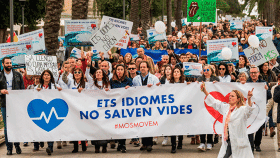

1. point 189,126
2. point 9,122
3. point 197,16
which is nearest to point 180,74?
point 189,126

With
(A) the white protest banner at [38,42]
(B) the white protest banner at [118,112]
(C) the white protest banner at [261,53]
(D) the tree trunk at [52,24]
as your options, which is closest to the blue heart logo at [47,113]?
(B) the white protest banner at [118,112]

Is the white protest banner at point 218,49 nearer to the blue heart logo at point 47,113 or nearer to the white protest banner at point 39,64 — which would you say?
the white protest banner at point 39,64

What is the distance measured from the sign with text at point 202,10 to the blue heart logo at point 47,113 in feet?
23.4

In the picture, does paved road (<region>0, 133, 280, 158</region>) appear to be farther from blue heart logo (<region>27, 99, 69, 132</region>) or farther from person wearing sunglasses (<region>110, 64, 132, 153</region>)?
blue heart logo (<region>27, 99, 69, 132</region>)

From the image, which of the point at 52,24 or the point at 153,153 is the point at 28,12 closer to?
the point at 52,24

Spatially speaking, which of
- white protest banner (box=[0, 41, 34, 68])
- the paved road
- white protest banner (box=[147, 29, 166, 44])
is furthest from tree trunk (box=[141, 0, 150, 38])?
the paved road

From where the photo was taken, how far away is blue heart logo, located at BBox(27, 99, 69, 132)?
32.6 ft

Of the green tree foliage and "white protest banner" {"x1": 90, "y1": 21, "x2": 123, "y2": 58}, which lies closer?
"white protest banner" {"x1": 90, "y1": 21, "x2": 123, "y2": 58}

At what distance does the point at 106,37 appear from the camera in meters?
12.7

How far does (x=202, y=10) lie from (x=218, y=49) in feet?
6.73

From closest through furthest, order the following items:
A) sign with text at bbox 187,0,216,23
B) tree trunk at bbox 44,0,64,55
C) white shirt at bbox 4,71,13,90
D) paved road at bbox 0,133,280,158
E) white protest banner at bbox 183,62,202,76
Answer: paved road at bbox 0,133,280,158 < white shirt at bbox 4,71,13,90 < white protest banner at bbox 183,62,202,76 < tree trunk at bbox 44,0,64,55 < sign with text at bbox 187,0,216,23

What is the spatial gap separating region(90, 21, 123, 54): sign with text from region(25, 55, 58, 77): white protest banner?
1.62m

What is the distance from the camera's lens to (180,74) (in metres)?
10.3

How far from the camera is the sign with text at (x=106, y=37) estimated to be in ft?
41.3
